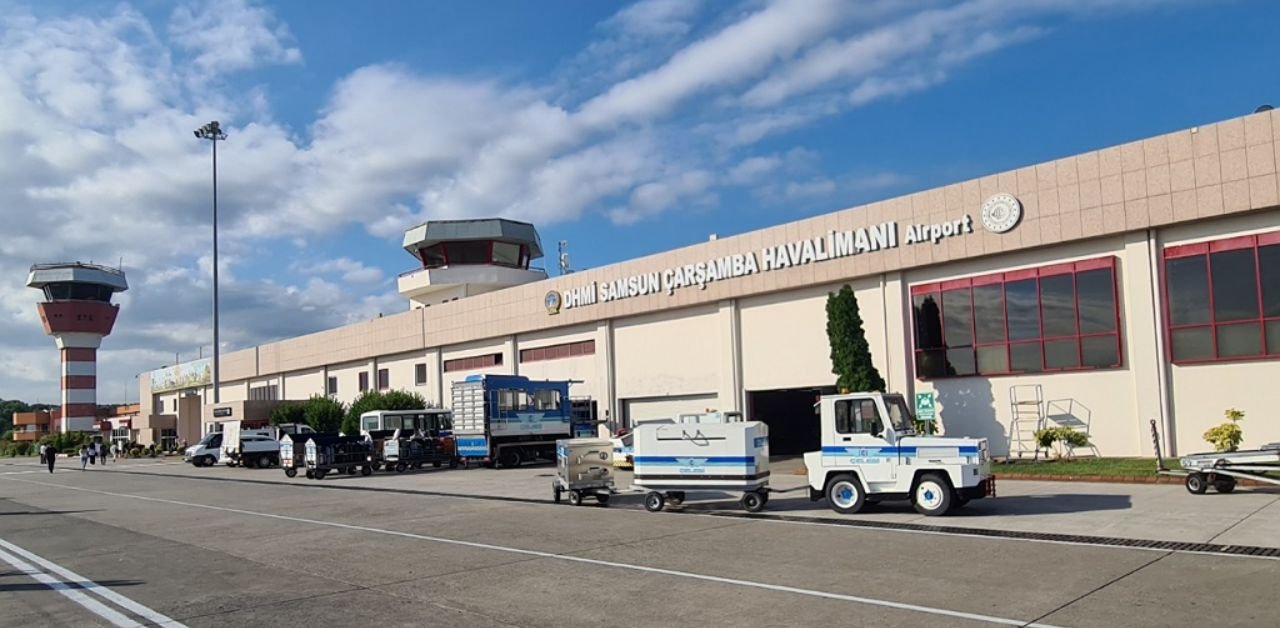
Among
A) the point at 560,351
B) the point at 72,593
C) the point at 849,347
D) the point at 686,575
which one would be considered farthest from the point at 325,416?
the point at 686,575

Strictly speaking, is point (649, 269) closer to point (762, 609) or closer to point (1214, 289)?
point (1214, 289)

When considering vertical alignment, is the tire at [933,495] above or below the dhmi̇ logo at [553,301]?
below

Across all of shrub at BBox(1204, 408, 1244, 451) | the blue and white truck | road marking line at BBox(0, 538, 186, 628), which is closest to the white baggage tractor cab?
shrub at BBox(1204, 408, 1244, 451)

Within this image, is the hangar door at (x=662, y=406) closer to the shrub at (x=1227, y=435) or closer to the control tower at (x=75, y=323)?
the shrub at (x=1227, y=435)

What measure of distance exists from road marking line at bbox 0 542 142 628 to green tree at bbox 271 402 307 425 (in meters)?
42.8

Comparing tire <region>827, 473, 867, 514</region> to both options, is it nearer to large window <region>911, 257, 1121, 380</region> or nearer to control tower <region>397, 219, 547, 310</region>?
large window <region>911, 257, 1121, 380</region>

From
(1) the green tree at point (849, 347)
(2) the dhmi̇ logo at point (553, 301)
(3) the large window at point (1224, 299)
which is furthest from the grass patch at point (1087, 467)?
(2) the dhmi̇ logo at point (553, 301)

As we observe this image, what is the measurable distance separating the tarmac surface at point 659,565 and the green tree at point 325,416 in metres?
34.6

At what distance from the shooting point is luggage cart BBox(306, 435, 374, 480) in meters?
35.1

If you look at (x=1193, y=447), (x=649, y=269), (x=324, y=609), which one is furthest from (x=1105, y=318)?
(x=324, y=609)

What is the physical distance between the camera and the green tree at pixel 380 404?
165 feet

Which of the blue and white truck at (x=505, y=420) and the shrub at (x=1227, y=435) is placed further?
the blue and white truck at (x=505, y=420)

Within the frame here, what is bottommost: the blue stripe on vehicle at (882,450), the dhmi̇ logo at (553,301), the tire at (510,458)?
the tire at (510,458)

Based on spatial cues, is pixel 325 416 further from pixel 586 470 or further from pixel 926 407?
pixel 926 407
